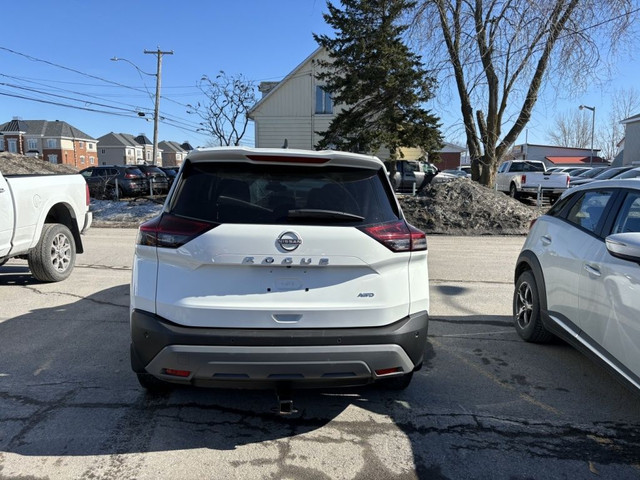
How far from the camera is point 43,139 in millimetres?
85438

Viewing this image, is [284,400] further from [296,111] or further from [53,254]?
[296,111]

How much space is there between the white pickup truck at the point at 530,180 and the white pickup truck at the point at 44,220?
53.9 ft

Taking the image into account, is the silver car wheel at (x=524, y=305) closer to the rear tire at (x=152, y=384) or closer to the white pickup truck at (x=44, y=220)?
the rear tire at (x=152, y=384)

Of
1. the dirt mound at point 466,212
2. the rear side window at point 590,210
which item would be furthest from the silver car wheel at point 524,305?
the dirt mound at point 466,212

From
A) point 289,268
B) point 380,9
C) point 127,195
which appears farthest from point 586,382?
point 127,195

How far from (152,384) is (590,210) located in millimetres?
3787

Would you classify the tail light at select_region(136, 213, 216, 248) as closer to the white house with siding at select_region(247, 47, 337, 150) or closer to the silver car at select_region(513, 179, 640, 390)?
the silver car at select_region(513, 179, 640, 390)

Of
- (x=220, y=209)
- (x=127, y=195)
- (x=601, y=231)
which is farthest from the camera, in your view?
(x=127, y=195)

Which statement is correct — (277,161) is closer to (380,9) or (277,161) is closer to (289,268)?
(289,268)

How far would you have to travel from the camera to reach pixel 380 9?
18766 millimetres

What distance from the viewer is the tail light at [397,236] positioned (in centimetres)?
290

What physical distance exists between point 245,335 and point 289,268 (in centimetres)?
45

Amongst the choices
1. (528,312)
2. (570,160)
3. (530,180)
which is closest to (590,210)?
(528,312)

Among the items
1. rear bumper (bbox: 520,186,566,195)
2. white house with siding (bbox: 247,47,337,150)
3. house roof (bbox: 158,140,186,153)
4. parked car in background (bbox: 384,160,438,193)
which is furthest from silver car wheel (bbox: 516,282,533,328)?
house roof (bbox: 158,140,186,153)
